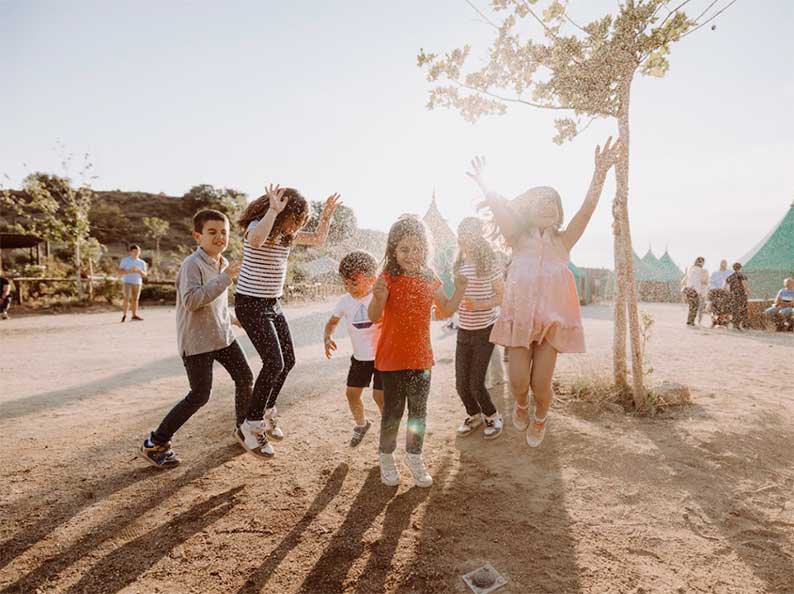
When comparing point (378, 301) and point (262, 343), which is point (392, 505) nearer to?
point (378, 301)

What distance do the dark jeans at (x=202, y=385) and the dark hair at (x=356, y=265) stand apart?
3.19 ft

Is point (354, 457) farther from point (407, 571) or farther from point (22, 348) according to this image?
point (22, 348)

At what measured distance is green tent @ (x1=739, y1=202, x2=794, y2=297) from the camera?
20266 millimetres

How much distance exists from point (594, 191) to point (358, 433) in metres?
2.66

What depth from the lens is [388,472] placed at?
2.93 m

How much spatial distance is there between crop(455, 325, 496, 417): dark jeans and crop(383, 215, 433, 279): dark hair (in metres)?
1.06

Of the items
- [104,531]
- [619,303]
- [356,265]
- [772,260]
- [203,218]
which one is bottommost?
[104,531]

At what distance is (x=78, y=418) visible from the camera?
14.4 ft

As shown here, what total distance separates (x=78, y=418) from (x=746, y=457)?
5824mm

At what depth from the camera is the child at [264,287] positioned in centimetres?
319

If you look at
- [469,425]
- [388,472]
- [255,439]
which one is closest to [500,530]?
[388,472]

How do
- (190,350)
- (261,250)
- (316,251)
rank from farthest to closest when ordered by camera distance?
1. (316,251)
2. (261,250)
3. (190,350)

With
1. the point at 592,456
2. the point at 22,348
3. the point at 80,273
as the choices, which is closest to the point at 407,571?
the point at 592,456

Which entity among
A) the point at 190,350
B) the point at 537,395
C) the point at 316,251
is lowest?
the point at 537,395
